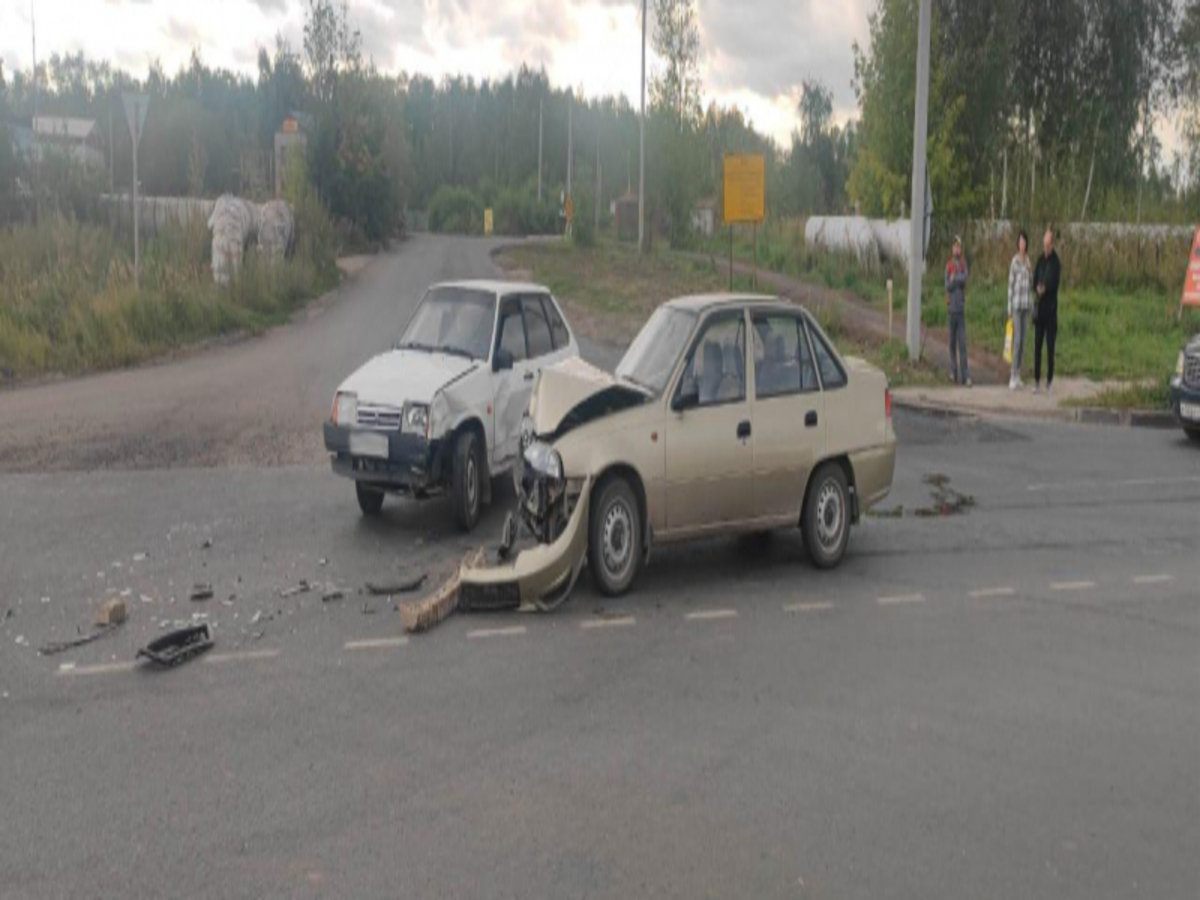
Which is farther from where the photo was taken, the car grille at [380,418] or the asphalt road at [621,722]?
the car grille at [380,418]

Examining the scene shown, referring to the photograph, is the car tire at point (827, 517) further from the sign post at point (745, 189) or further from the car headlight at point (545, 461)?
the sign post at point (745, 189)

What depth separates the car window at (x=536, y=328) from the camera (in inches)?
499

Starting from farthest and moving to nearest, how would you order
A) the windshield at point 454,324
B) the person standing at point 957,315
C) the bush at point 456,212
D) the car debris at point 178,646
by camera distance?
1. the bush at point 456,212
2. the person standing at point 957,315
3. the windshield at point 454,324
4. the car debris at point 178,646

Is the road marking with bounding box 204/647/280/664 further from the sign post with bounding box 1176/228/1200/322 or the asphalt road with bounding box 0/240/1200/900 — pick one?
the sign post with bounding box 1176/228/1200/322

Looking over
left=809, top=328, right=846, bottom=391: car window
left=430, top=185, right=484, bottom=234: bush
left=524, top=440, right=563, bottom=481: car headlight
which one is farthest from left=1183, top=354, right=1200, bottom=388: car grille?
left=430, top=185, right=484, bottom=234: bush

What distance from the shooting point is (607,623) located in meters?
8.48

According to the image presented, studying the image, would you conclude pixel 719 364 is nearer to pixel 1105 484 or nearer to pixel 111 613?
pixel 111 613

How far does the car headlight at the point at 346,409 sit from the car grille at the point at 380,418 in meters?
0.07

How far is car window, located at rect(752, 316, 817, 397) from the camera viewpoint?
32.1 feet

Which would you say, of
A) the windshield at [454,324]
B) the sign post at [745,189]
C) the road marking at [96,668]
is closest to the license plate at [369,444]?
the windshield at [454,324]

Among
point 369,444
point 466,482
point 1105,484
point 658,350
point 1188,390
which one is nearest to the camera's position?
point 658,350

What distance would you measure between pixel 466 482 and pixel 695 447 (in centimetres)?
259

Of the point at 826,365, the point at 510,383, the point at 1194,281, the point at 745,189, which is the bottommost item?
the point at 510,383

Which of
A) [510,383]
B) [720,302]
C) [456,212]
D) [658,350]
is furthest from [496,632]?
[456,212]
